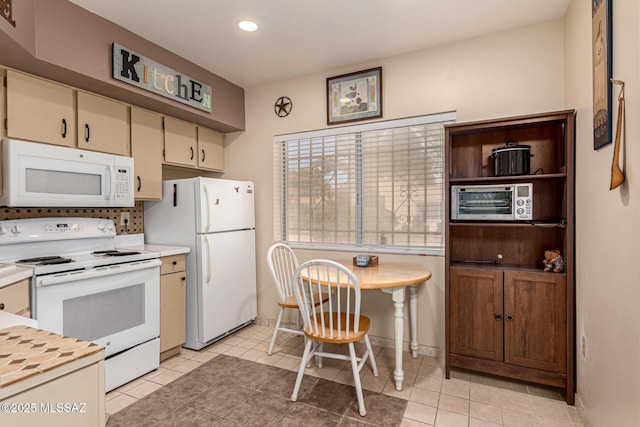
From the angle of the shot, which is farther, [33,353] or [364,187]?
[364,187]

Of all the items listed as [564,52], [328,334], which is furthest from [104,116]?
[564,52]

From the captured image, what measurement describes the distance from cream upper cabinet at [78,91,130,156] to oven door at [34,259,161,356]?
3.10 feet

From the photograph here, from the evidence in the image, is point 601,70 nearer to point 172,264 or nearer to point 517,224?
point 517,224

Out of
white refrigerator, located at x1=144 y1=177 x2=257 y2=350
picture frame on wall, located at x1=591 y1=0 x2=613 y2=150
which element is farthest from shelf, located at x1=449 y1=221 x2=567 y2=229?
white refrigerator, located at x1=144 y1=177 x2=257 y2=350

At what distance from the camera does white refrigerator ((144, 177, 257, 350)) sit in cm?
291

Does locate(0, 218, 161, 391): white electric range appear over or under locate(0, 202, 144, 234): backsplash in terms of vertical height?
under

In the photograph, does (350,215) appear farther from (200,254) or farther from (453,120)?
(200,254)

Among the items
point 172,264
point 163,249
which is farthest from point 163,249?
point 172,264

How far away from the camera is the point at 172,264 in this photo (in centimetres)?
279

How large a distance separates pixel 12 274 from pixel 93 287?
0.47 m

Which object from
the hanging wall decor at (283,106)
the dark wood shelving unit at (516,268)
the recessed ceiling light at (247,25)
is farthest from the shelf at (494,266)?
the recessed ceiling light at (247,25)

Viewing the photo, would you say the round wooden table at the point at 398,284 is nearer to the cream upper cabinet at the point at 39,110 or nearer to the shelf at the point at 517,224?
the shelf at the point at 517,224

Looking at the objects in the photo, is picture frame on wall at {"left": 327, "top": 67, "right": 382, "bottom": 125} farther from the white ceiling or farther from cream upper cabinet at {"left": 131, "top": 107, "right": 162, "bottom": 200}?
cream upper cabinet at {"left": 131, "top": 107, "right": 162, "bottom": 200}

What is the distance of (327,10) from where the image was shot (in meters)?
2.27
